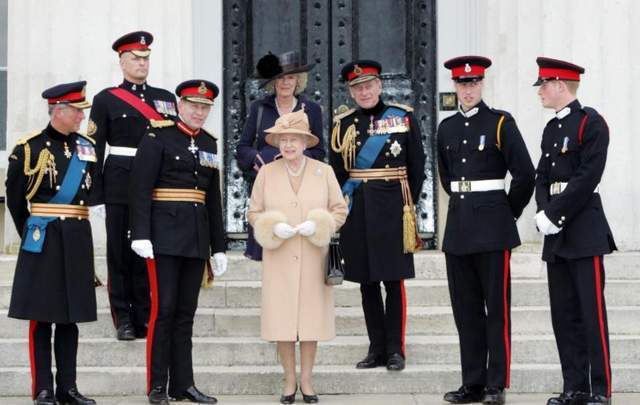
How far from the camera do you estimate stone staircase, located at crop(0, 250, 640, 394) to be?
8.62 m

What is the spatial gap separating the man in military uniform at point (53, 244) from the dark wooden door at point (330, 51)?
10.8 ft

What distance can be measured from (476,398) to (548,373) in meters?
0.74

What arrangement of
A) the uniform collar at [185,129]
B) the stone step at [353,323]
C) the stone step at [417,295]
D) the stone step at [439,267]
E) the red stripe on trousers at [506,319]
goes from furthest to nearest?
the stone step at [439,267]
the stone step at [417,295]
the stone step at [353,323]
the uniform collar at [185,129]
the red stripe on trousers at [506,319]

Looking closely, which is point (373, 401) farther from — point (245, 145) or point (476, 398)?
point (245, 145)

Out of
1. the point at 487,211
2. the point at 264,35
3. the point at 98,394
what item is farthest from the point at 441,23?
the point at 98,394

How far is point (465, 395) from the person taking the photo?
813 centimetres

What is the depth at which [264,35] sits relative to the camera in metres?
11.4

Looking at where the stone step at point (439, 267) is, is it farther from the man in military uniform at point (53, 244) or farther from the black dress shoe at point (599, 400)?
the black dress shoe at point (599, 400)

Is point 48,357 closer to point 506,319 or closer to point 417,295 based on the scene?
point 506,319

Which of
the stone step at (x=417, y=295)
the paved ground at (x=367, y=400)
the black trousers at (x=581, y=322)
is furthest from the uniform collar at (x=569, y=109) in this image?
the stone step at (x=417, y=295)

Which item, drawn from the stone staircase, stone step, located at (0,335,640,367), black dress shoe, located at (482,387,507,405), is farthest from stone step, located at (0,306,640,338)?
black dress shoe, located at (482,387,507,405)

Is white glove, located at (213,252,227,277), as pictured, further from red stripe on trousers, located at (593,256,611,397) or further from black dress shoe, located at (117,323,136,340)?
red stripe on trousers, located at (593,256,611,397)

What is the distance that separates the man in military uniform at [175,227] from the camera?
26.4ft

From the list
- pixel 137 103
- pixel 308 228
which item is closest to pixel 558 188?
pixel 308 228
